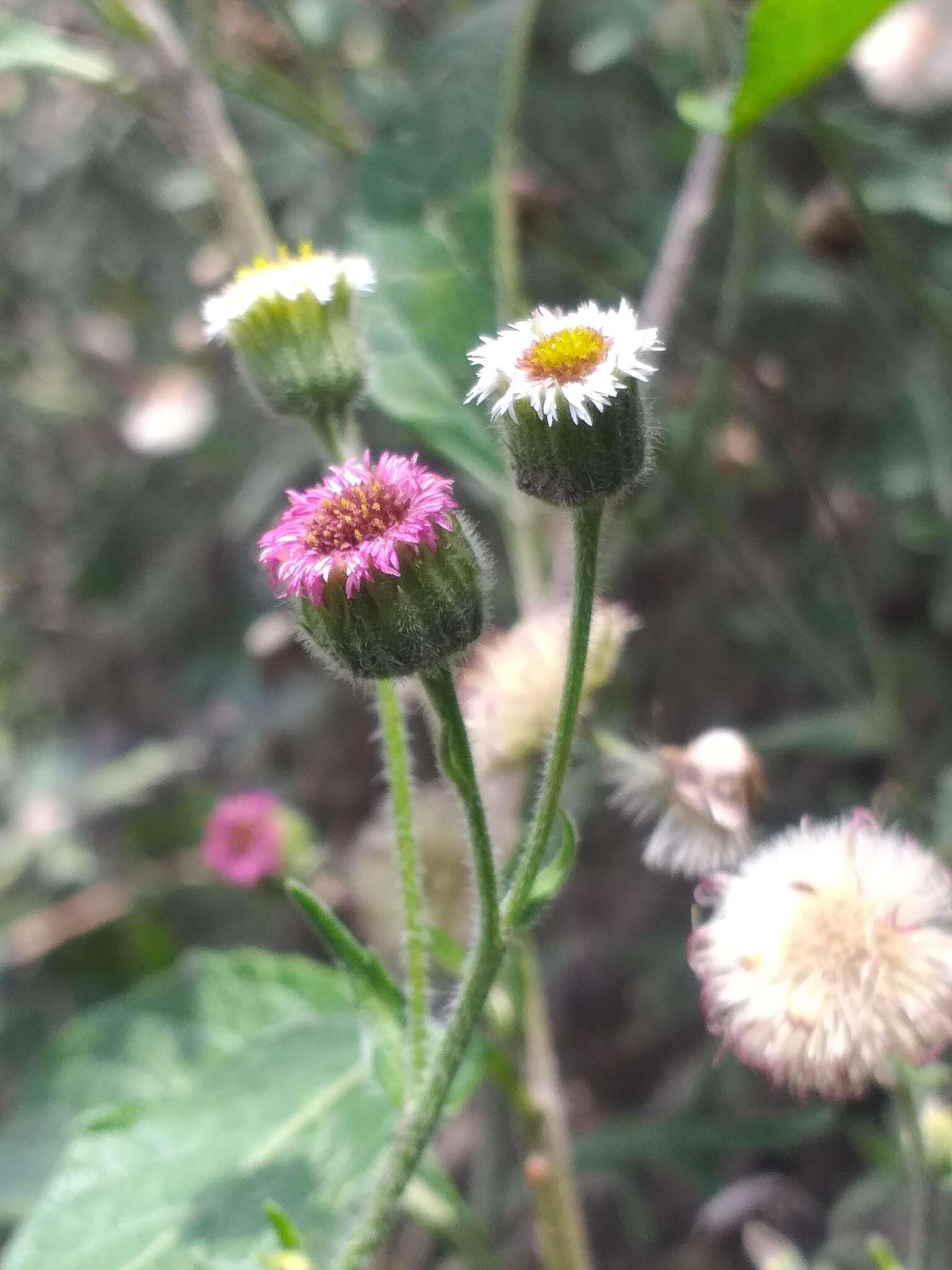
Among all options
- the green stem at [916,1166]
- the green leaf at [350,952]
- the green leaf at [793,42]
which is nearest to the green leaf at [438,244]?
the green leaf at [793,42]

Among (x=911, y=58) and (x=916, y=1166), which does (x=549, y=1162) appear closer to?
(x=916, y=1166)

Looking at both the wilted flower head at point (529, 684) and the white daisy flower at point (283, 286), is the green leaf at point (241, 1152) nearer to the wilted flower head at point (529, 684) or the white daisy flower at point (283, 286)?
the wilted flower head at point (529, 684)

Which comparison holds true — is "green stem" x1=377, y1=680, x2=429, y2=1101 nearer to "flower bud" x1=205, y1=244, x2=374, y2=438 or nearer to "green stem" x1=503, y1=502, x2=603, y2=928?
"green stem" x1=503, y1=502, x2=603, y2=928

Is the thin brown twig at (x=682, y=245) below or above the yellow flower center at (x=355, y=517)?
above

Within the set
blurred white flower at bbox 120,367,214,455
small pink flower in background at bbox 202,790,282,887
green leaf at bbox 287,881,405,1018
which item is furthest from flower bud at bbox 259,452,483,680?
blurred white flower at bbox 120,367,214,455

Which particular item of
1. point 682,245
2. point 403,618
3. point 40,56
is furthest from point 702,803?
point 40,56

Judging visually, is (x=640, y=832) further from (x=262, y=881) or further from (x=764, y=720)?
(x=262, y=881)

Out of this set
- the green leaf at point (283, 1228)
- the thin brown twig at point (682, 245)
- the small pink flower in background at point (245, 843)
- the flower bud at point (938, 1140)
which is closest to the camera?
the green leaf at point (283, 1228)

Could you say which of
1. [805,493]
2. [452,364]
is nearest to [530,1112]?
[452,364]
